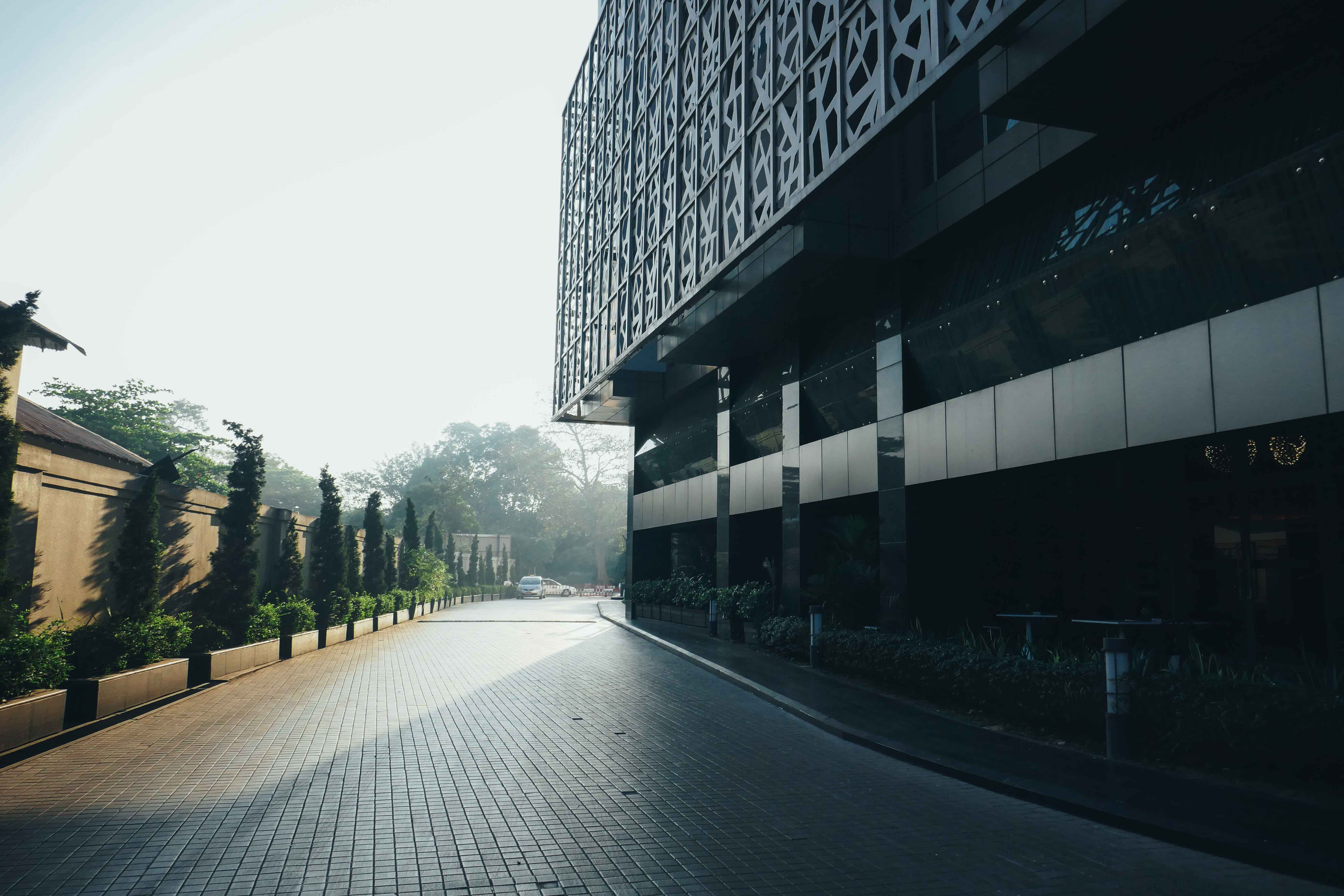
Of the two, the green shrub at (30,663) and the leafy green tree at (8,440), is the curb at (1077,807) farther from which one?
the leafy green tree at (8,440)

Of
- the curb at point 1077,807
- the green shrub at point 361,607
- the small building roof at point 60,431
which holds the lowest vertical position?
the curb at point 1077,807

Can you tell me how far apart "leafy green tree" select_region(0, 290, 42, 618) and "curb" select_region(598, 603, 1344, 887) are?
970 cm

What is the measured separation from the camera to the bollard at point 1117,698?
9180 mm

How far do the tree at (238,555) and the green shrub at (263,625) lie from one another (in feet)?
0.34

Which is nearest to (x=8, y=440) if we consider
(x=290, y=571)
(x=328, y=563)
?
(x=290, y=571)

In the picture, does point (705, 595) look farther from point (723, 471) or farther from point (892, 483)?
point (892, 483)

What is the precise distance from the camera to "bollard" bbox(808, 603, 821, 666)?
16.7 m

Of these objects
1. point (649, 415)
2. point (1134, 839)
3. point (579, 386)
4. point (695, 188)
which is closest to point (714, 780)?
point (1134, 839)

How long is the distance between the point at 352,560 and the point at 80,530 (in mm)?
15327

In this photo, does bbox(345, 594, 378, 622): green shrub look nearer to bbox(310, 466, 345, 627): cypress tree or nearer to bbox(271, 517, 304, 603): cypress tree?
bbox(310, 466, 345, 627): cypress tree

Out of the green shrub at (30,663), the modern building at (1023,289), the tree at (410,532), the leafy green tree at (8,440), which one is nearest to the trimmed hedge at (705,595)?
the modern building at (1023,289)

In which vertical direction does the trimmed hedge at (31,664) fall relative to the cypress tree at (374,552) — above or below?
below

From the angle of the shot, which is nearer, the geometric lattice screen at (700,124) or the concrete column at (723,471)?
the geometric lattice screen at (700,124)

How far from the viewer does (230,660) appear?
53.2 ft
